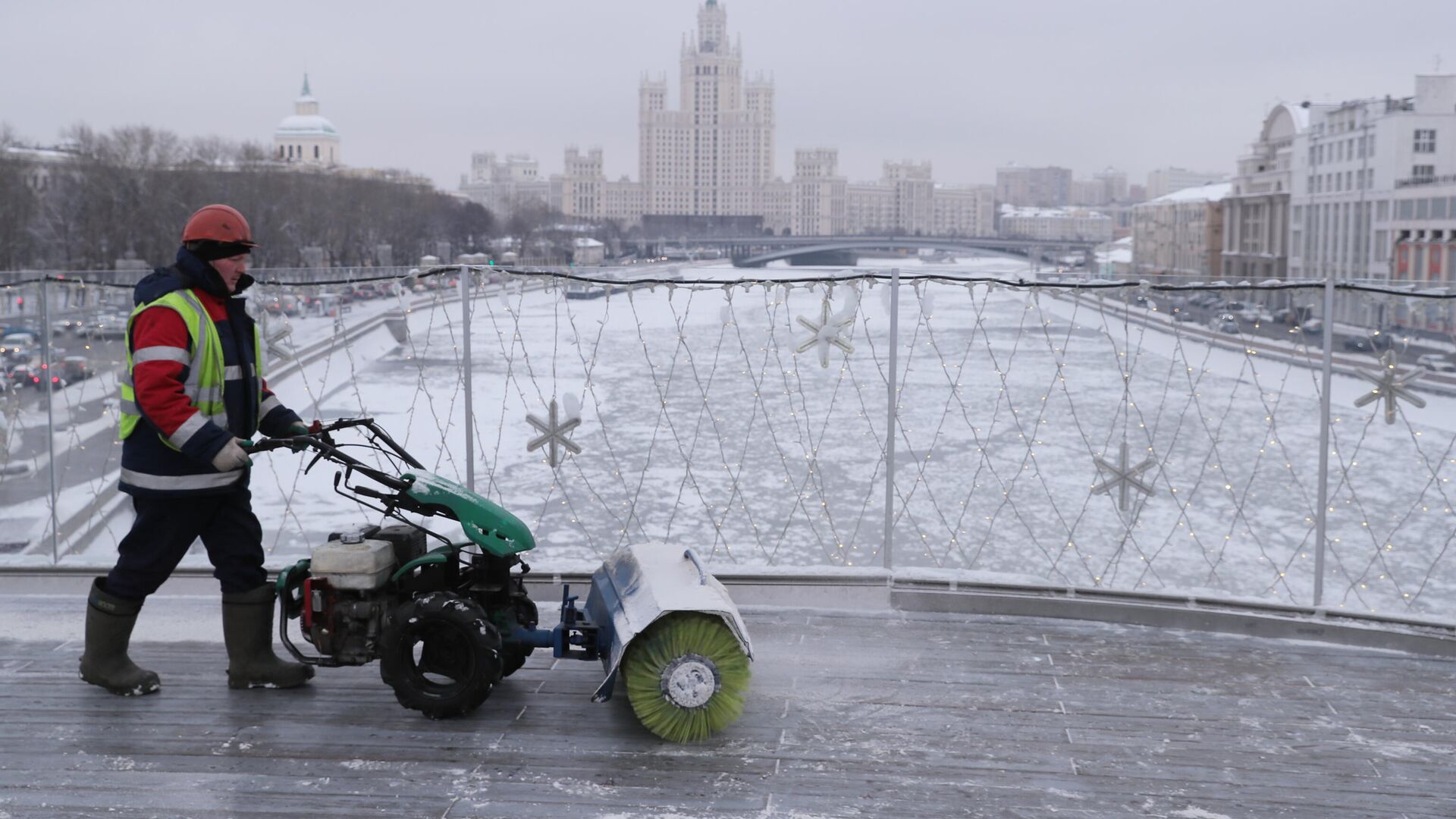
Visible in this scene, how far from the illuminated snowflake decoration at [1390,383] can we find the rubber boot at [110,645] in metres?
3.64

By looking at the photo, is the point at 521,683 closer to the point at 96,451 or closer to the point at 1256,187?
the point at 96,451

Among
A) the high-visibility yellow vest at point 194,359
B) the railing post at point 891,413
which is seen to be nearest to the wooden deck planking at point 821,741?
the railing post at point 891,413

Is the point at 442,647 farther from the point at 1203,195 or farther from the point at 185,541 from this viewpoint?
the point at 1203,195

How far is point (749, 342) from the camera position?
31.3 meters

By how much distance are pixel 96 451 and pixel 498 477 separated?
7.85 meters

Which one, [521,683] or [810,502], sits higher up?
Result: [521,683]

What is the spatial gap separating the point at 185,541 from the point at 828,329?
2.14m

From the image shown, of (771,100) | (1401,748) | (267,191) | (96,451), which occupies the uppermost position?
(771,100)

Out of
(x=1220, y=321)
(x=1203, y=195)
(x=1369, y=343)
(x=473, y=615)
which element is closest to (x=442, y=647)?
(x=473, y=615)

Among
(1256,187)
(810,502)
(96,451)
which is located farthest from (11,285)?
(1256,187)

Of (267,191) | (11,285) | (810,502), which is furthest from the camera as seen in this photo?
(267,191)

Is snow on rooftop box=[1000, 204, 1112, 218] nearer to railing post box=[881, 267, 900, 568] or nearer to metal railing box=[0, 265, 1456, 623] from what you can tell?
metal railing box=[0, 265, 1456, 623]

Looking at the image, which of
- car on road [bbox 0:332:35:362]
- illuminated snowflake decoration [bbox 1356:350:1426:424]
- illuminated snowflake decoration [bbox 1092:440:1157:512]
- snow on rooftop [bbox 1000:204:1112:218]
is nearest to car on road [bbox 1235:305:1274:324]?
illuminated snowflake decoration [bbox 1356:350:1426:424]

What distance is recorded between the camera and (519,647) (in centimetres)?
343
